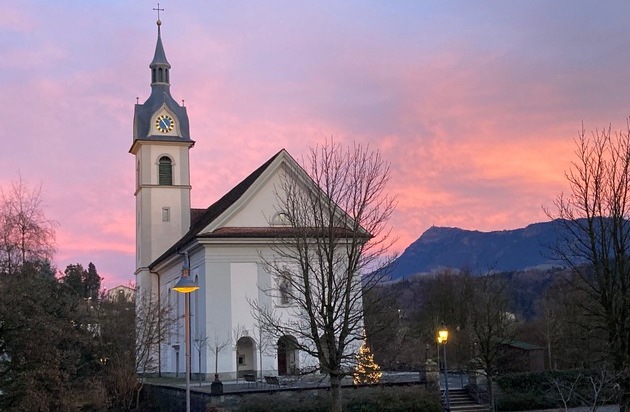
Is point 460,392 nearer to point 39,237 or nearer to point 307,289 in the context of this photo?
point 307,289

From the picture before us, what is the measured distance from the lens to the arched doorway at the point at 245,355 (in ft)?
140

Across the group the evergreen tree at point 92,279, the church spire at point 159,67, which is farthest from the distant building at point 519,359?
the evergreen tree at point 92,279

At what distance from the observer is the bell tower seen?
55.3 meters

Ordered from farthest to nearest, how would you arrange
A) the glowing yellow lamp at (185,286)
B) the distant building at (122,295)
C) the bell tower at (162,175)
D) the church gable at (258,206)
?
the distant building at (122,295)
the bell tower at (162,175)
the church gable at (258,206)
the glowing yellow lamp at (185,286)

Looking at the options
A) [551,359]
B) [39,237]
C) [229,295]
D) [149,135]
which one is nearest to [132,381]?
[229,295]

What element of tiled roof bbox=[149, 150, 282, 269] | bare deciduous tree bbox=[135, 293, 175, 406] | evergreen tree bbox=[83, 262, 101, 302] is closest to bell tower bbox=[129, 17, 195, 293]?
tiled roof bbox=[149, 150, 282, 269]

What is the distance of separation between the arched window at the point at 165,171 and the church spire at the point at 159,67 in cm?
636

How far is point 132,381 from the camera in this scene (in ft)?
117

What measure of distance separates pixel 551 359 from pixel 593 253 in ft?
129

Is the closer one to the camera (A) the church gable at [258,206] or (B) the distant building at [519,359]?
(B) the distant building at [519,359]

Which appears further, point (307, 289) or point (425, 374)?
point (425, 374)

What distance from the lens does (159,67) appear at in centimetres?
5900

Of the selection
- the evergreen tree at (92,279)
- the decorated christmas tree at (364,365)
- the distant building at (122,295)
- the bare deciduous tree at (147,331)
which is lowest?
the decorated christmas tree at (364,365)

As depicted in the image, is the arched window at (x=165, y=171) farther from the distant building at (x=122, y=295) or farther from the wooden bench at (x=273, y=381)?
the wooden bench at (x=273, y=381)
